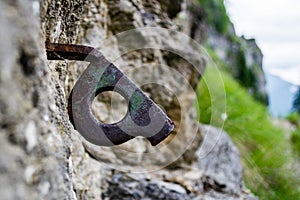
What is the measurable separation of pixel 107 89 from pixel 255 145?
310 centimetres

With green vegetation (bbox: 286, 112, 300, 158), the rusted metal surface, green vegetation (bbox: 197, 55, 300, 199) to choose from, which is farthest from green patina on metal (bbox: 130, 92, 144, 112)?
green vegetation (bbox: 286, 112, 300, 158)

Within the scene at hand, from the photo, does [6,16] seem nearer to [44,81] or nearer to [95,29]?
[44,81]

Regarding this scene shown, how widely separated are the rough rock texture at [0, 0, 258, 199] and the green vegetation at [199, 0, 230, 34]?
180 inches

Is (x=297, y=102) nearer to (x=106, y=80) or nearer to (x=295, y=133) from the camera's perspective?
(x=295, y=133)

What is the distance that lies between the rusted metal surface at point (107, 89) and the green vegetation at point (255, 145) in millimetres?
2067

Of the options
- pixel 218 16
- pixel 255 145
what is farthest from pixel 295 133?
pixel 218 16

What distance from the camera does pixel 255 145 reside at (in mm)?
3590

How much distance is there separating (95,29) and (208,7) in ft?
18.7

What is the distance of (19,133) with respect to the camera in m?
Result: 0.42

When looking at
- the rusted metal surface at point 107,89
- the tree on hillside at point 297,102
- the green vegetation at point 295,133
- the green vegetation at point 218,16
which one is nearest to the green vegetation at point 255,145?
the green vegetation at point 295,133

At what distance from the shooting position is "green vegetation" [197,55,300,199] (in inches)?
114

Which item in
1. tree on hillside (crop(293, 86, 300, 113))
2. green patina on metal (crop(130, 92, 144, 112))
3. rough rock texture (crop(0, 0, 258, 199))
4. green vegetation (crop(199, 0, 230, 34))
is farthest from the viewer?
tree on hillside (crop(293, 86, 300, 113))

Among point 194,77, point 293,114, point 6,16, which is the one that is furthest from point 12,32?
point 293,114

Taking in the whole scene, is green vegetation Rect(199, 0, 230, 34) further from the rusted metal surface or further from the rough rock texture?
the rusted metal surface
